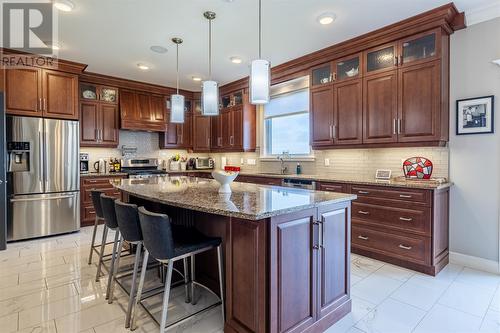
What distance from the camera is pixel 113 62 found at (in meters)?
4.40

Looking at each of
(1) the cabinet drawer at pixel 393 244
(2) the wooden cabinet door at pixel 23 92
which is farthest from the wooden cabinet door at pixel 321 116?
(2) the wooden cabinet door at pixel 23 92

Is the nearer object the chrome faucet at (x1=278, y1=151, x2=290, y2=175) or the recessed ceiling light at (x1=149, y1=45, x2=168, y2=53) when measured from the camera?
the recessed ceiling light at (x1=149, y1=45, x2=168, y2=53)

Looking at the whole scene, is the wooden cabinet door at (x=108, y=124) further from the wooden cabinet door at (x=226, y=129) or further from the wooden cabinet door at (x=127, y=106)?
the wooden cabinet door at (x=226, y=129)

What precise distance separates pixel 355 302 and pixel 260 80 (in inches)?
80.0

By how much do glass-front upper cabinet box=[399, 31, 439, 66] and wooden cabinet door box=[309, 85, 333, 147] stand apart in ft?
3.22

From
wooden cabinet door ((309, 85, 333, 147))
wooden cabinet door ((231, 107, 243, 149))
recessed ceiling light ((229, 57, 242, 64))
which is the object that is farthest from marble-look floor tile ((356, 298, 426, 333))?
wooden cabinet door ((231, 107, 243, 149))

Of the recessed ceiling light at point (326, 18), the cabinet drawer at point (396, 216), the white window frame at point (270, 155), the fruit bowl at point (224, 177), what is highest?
the recessed ceiling light at point (326, 18)

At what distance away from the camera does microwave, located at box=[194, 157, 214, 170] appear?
21.0 feet

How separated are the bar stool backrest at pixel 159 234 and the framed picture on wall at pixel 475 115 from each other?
10.5ft

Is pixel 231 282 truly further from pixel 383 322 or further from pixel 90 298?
pixel 90 298

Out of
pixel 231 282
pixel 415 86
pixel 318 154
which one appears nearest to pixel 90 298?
pixel 231 282

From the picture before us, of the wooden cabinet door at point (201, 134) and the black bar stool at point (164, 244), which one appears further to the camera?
the wooden cabinet door at point (201, 134)

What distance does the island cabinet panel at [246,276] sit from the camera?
5.18 ft

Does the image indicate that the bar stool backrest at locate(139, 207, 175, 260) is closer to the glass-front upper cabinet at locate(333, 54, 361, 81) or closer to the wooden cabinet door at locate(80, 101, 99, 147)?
the glass-front upper cabinet at locate(333, 54, 361, 81)
